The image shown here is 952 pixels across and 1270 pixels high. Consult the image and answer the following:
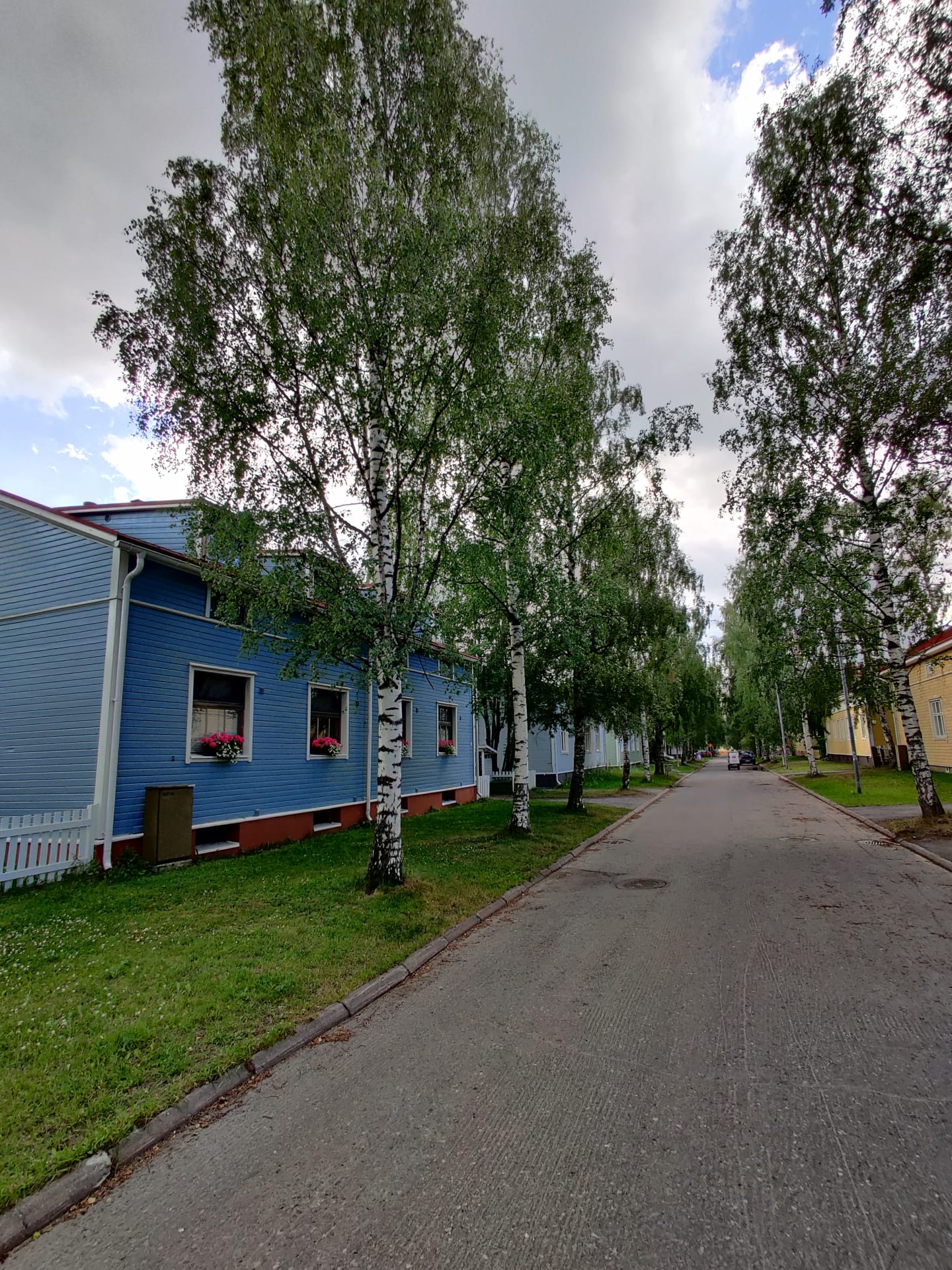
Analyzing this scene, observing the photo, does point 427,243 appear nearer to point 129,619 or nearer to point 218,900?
point 129,619

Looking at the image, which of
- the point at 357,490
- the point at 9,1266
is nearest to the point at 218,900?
the point at 9,1266

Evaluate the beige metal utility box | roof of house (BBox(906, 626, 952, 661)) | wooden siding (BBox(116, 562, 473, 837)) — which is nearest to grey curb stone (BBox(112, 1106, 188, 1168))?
wooden siding (BBox(116, 562, 473, 837))

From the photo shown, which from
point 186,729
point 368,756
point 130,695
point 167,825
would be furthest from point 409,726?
point 130,695

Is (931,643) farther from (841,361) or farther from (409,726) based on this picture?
(409,726)

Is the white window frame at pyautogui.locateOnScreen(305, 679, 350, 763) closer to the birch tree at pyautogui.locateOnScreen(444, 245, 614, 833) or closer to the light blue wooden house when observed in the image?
the birch tree at pyautogui.locateOnScreen(444, 245, 614, 833)

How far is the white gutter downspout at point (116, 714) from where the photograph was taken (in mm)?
8844

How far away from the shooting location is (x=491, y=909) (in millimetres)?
7750

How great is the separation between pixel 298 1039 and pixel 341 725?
417 inches

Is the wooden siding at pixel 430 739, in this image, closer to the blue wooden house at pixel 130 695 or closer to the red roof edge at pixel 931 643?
the blue wooden house at pixel 130 695

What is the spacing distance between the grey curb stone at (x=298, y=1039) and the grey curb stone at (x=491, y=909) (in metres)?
2.94

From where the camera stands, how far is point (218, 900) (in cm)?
747

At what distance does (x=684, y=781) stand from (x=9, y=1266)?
3571 centimetres

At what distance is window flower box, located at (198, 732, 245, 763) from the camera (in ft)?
35.2

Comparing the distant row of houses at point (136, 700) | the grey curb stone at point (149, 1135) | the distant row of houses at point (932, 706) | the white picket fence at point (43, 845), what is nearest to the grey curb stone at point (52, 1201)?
the grey curb stone at point (149, 1135)
